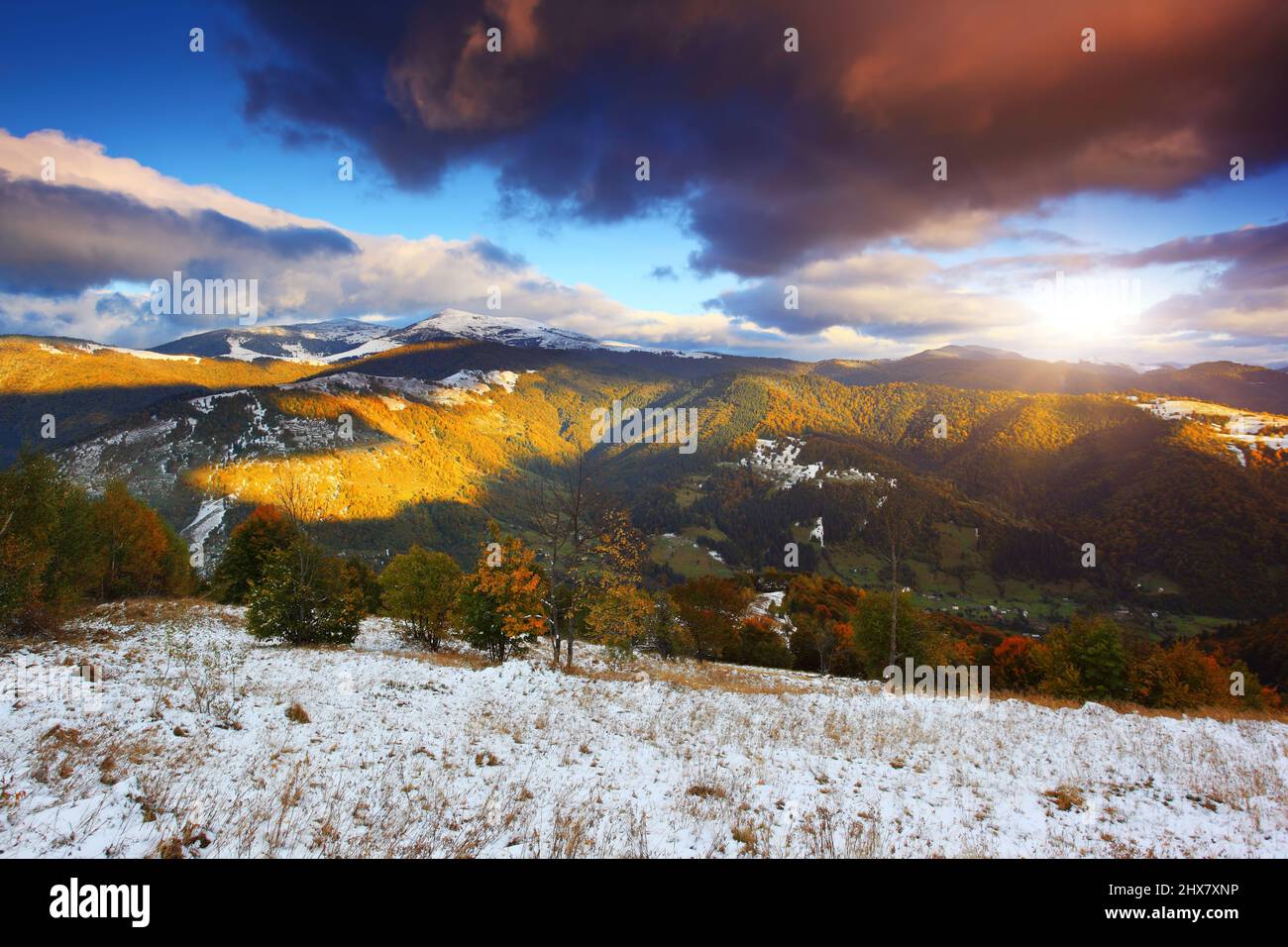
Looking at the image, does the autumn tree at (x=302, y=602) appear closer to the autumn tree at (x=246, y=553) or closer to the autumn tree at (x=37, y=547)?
the autumn tree at (x=37, y=547)

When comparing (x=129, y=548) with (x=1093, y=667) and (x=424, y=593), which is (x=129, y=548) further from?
(x=1093, y=667)

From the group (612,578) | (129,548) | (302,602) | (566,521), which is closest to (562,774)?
(612,578)

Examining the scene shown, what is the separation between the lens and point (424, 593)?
3531 centimetres

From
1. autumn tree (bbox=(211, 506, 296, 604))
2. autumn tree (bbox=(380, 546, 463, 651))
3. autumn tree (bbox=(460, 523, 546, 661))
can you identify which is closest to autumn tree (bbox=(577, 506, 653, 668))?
autumn tree (bbox=(460, 523, 546, 661))

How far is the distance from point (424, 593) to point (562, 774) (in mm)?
28728

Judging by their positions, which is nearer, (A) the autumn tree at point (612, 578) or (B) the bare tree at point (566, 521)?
(A) the autumn tree at point (612, 578)

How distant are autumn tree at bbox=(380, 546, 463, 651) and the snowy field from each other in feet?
56.4

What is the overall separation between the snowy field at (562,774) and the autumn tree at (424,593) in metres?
17.2

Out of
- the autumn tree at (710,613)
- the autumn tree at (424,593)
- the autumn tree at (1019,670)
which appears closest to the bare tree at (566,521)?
the autumn tree at (424,593)

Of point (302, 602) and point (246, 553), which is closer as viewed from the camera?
point (302, 602)

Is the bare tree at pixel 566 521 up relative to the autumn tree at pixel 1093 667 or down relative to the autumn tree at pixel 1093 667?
up

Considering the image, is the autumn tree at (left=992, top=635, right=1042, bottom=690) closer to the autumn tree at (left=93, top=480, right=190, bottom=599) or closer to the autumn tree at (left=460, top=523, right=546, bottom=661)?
the autumn tree at (left=460, top=523, right=546, bottom=661)

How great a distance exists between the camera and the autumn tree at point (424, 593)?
3531 centimetres
